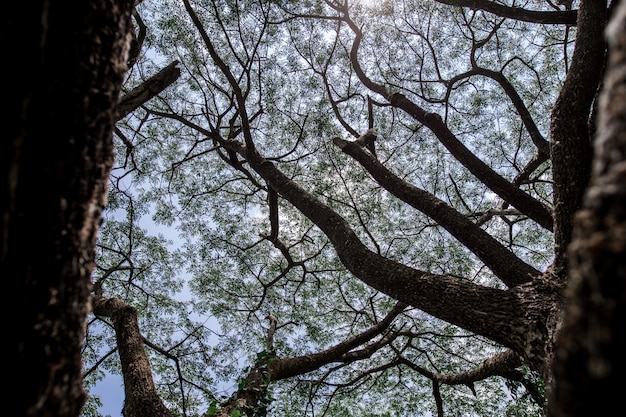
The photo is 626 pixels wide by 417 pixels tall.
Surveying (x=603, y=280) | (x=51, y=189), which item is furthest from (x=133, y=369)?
(x=603, y=280)

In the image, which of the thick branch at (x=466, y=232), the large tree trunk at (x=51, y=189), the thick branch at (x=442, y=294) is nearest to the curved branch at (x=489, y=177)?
the thick branch at (x=466, y=232)

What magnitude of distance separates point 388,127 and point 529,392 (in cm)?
536

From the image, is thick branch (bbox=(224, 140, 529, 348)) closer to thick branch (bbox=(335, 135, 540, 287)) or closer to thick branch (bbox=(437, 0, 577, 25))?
thick branch (bbox=(335, 135, 540, 287))

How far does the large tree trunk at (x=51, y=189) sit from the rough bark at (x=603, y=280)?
1121mm

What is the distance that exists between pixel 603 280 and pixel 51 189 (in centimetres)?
121

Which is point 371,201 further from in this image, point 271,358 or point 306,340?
point 271,358

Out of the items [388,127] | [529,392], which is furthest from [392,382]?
[388,127]

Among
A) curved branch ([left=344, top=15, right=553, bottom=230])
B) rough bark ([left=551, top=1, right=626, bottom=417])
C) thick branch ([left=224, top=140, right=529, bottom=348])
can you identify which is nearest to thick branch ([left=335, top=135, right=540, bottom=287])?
thick branch ([left=224, top=140, right=529, bottom=348])

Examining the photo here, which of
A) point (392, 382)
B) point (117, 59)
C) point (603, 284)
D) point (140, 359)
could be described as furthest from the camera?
point (392, 382)

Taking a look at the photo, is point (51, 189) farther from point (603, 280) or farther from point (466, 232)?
point (466, 232)

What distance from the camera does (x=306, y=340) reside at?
7797mm

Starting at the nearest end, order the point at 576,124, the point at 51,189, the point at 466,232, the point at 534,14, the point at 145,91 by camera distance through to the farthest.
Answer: the point at 51,189 → the point at 145,91 → the point at 576,124 → the point at 466,232 → the point at 534,14

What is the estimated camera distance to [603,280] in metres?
0.61

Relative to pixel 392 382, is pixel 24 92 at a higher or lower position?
lower
